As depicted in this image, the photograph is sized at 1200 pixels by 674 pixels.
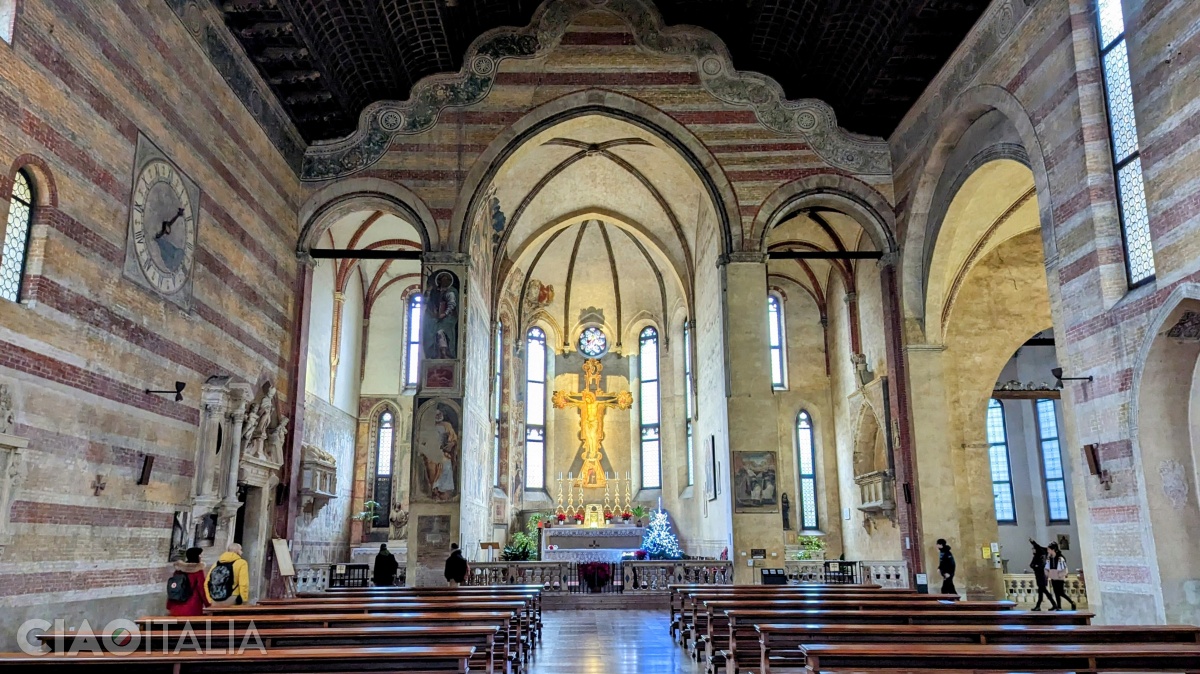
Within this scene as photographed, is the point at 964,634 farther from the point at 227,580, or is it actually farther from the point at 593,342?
the point at 593,342

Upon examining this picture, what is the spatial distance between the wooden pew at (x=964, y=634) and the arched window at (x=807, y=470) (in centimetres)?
1920

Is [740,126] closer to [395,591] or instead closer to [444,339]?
[444,339]

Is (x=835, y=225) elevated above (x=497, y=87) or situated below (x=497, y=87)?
below

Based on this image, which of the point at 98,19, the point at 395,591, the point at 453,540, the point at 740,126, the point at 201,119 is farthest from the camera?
the point at 740,126

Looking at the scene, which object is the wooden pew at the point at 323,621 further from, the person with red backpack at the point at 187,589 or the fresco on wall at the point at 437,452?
the fresco on wall at the point at 437,452

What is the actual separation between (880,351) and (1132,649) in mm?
15495

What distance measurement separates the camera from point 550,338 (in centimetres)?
3177

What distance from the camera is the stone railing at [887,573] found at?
17.2 m

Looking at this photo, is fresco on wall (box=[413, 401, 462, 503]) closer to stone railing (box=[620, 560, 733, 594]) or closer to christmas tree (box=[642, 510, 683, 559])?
stone railing (box=[620, 560, 733, 594])

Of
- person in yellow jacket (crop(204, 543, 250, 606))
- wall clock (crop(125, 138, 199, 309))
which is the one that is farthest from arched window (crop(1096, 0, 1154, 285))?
wall clock (crop(125, 138, 199, 309))

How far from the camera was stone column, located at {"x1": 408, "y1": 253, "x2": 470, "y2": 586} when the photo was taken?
685 inches

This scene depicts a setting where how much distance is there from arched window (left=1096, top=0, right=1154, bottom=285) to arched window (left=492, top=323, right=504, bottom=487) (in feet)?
60.8

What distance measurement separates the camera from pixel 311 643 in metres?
6.79

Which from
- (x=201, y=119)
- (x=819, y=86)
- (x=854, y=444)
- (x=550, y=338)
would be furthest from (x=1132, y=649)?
(x=550, y=338)
